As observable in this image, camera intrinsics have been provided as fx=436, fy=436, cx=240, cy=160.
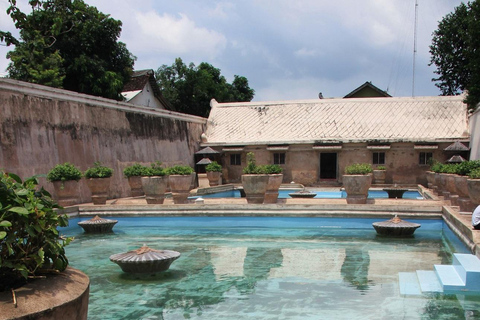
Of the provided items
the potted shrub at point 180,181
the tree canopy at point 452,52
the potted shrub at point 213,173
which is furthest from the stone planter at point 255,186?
the tree canopy at point 452,52

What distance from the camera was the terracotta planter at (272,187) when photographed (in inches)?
426

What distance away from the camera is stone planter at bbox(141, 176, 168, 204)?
446 inches

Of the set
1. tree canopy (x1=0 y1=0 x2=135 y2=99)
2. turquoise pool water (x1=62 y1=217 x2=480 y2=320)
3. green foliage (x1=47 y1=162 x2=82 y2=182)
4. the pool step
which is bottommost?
turquoise pool water (x1=62 y1=217 x2=480 y2=320)

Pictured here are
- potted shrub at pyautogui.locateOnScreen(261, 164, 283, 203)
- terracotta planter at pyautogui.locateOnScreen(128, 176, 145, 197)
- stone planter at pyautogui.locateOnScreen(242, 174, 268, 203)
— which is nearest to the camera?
stone planter at pyautogui.locateOnScreen(242, 174, 268, 203)

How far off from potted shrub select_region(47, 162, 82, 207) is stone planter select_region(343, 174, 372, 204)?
6765mm

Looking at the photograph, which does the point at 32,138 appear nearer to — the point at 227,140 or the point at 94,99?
the point at 94,99

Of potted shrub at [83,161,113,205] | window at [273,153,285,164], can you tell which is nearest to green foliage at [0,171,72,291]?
potted shrub at [83,161,113,205]

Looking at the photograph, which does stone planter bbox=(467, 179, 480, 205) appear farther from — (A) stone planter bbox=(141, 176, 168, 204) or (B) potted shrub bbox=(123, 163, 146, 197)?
(B) potted shrub bbox=(123, 163, 146, 197)

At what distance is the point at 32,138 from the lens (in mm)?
11680

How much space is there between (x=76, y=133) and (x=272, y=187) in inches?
257

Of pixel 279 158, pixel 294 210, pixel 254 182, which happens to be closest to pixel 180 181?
pixel 254 182

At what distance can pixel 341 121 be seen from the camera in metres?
21.5

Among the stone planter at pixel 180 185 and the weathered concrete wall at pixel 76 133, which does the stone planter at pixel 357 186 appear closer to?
the stone planter at pixel 180 185

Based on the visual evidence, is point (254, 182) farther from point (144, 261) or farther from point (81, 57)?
point (81, 57)
